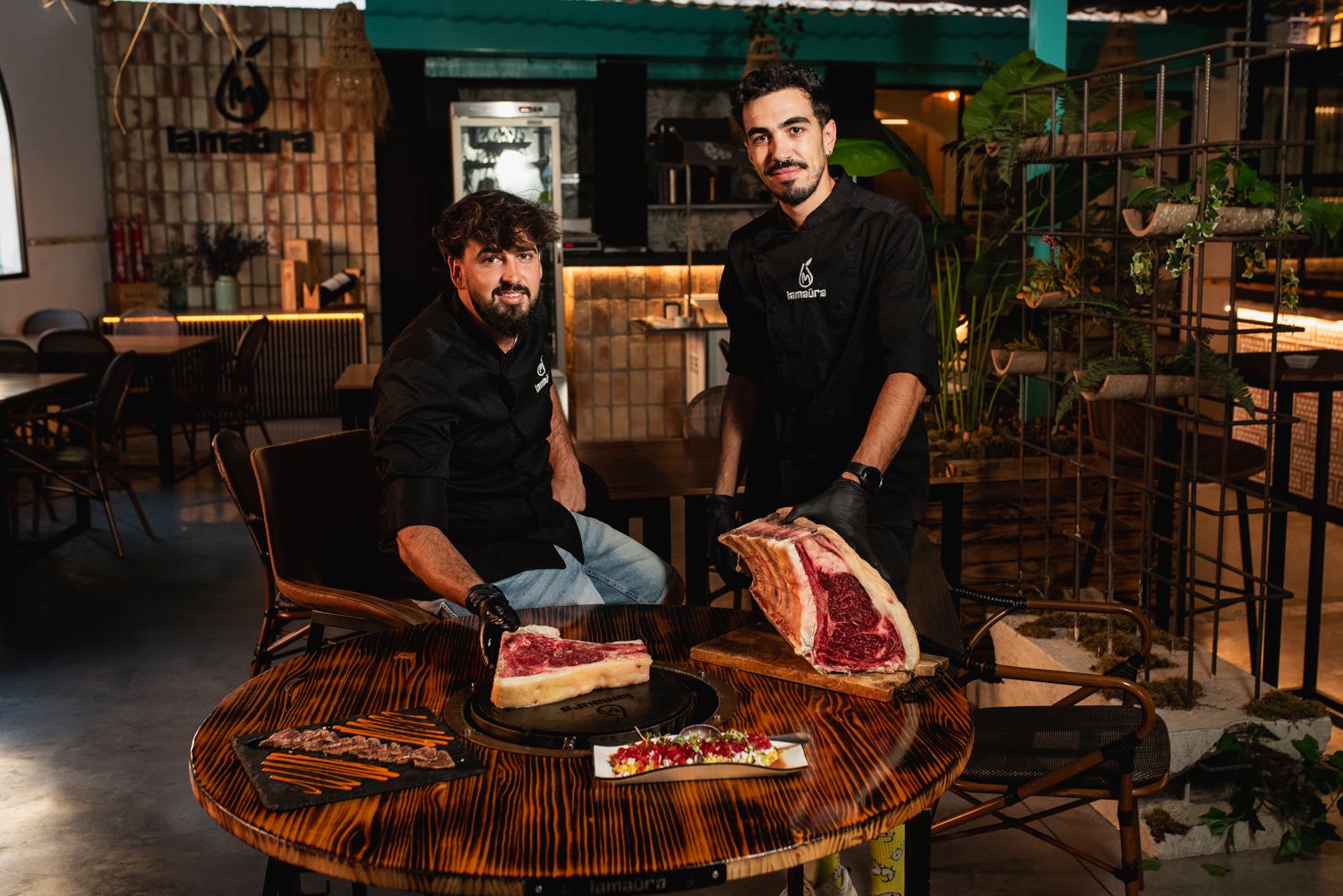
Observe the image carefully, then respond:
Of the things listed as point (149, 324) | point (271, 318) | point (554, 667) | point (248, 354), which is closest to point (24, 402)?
point (248, 354)

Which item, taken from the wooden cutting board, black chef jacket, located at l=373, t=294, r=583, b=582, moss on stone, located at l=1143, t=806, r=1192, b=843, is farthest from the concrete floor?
the wooden cutting board

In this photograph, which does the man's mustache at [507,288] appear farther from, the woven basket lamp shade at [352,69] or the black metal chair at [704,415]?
the woven basket lamp shade at [352,69]

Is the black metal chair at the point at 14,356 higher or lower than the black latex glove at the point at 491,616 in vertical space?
higher

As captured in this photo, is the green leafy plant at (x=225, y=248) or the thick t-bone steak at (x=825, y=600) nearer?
the thick t-bone steak at (x=825, y=600)

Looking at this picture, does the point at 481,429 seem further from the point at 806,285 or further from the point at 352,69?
the point at 352,69

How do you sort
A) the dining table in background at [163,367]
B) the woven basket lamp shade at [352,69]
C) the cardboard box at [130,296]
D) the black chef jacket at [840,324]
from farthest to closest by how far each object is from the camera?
1. the cardboard box at [130,296]
2. the woven basket lamp shade at [352,69]
3. the dining table in background at [163,367]
4. the black chef jacket at [840,324]

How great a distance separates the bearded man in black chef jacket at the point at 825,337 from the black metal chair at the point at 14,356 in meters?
5.20

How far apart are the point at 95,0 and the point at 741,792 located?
1100cm

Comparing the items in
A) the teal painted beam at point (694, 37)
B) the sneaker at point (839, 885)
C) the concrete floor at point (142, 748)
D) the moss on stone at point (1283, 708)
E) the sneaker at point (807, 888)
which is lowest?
the concrete floor at point (142, 748)

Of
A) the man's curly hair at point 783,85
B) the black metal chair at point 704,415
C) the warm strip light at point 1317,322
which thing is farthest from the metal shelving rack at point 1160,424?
the warm strip light at point 1317,322

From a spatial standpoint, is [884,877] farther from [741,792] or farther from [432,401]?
[432,401]

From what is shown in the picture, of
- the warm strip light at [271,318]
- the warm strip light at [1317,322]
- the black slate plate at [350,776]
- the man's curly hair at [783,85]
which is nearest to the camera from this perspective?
the black slate plate at [350,776]

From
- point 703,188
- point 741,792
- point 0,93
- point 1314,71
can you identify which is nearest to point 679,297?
point 703,188

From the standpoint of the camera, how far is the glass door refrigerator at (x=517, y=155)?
9.22m
